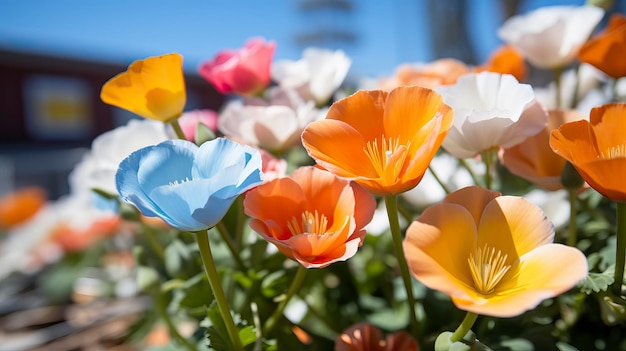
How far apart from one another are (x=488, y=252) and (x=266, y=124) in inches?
6.0

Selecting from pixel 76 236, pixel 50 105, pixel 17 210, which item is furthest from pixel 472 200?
pixel 50 105

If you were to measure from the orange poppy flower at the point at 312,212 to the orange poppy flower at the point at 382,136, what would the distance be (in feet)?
0.04

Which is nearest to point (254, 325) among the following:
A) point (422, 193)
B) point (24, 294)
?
point (422, 193)

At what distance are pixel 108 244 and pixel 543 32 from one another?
657mm

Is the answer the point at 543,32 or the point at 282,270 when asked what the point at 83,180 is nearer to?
the point at 282,270

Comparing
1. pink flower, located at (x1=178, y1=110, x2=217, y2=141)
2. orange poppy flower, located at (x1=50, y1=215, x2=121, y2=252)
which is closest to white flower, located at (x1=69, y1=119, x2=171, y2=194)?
pink flower, located at (x1=178, y1=110, x2=217, y2=141)

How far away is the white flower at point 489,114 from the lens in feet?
0.72

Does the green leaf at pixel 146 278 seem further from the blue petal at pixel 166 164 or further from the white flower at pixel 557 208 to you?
the white flower at pixel 557 208

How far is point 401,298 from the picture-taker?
0.33m

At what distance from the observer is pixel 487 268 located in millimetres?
187

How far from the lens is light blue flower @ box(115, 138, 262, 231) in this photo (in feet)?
0.60

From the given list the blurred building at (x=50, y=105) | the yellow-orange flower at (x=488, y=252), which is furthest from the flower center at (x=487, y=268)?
the blurred building at (x=50, y=105)

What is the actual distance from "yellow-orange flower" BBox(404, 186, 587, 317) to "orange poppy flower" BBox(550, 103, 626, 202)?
2cm

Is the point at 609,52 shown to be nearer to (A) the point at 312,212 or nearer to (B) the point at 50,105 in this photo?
(A) the point at 312,212
